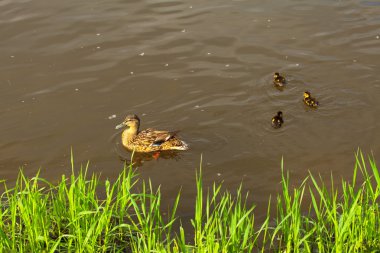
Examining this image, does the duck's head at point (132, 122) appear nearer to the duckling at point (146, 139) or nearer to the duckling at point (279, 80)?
the duckling at point (146, 139)

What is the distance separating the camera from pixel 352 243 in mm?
5398

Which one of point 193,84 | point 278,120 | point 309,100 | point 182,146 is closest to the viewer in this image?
point 182,146

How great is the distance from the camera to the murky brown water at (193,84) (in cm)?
893

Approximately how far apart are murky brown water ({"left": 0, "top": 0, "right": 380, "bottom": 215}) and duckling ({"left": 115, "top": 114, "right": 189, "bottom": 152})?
182 millimetres

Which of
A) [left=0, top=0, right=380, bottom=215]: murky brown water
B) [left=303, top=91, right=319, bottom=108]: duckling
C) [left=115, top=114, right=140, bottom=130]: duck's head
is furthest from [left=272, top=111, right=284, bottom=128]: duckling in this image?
[left=115, top=114, right=140, bottom=130]: duck's head

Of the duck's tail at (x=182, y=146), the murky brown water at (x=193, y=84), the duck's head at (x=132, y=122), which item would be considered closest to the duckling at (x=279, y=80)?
the murky brown water at (x=193, y=84)

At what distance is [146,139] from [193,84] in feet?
6.83

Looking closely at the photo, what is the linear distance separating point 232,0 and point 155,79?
3710 millimetres

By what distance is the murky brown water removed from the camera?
893 cm

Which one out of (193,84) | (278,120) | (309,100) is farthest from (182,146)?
(309,100)

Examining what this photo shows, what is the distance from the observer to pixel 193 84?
10.9 meters

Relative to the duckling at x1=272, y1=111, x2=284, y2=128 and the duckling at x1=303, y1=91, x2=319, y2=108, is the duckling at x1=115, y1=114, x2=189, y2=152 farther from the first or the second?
the duckling at x1=303, y1=91, x2=319, y2=108

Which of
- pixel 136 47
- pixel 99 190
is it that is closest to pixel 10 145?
pixel 99 190

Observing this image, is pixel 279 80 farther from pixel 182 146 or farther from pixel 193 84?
pixel 182 146
